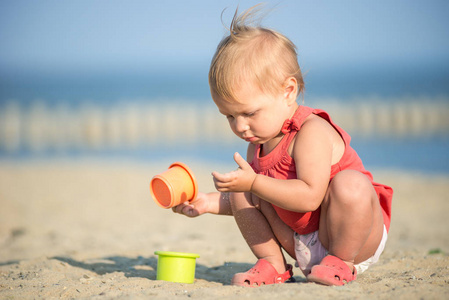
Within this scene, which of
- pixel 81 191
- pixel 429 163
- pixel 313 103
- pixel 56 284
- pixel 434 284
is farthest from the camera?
pixel 313 103

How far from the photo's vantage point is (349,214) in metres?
2.27

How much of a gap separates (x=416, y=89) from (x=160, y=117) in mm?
10280

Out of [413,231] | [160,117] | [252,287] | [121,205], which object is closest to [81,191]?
[121,205]

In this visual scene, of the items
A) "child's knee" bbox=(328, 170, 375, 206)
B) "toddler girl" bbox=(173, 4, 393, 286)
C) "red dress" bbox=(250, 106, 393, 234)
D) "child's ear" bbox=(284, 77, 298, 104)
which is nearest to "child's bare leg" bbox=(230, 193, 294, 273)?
"toddler girl" bbox=(173, 4, 393, 286)

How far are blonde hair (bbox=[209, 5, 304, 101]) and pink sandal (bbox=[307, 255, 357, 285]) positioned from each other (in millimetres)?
861

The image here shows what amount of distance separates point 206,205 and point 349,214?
34.8 inches

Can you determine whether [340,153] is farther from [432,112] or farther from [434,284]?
[432,112]

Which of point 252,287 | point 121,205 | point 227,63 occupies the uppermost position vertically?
point 227,63

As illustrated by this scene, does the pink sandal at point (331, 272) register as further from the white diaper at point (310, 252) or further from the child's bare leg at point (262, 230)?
the child's bare leg at point (262, 230)

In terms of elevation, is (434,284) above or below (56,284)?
above

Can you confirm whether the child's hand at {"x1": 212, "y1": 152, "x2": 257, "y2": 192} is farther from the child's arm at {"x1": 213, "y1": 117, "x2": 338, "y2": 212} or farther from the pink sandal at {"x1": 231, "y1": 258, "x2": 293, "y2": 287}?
the pink sandal at {"x1": 231, "y1": 258, "x2": 293, "y2": 287}

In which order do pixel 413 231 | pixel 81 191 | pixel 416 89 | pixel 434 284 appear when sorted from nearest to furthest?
1. pixel 434 284
2. pixel 413 231
3. pixel 81 191
4. pixel 416 89

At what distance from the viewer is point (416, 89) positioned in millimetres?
19812

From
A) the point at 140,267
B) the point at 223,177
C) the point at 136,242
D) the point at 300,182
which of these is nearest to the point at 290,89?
the point at 300,182
